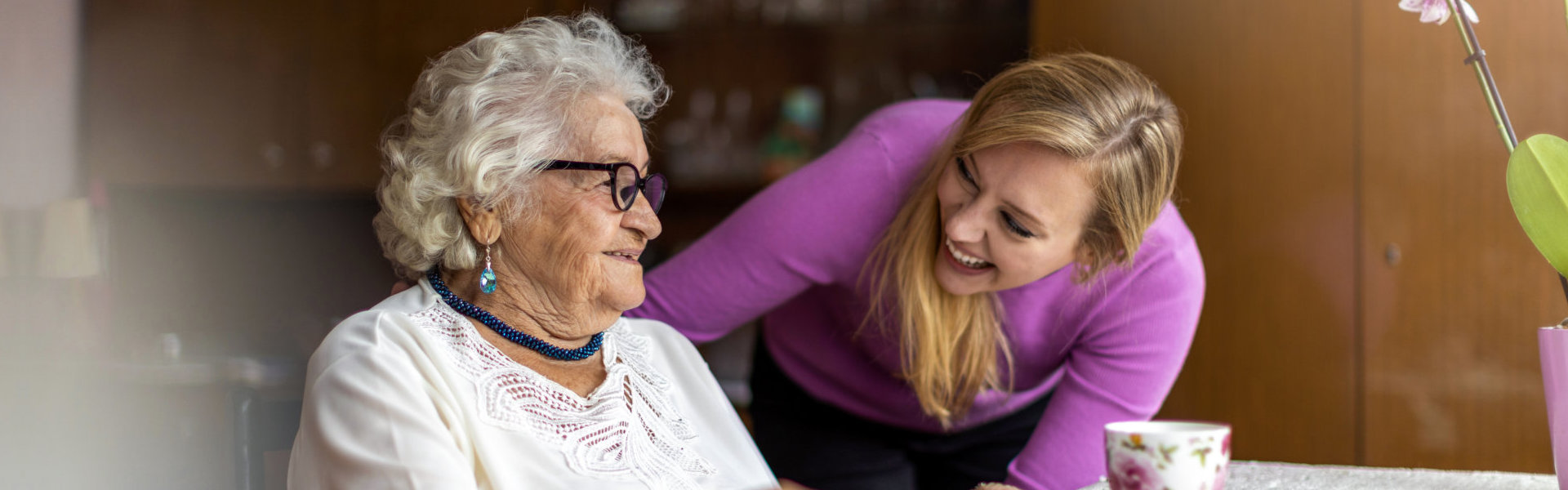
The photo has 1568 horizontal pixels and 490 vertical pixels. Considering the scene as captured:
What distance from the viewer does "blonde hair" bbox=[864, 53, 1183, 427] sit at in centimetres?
134

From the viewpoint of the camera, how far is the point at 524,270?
119cm

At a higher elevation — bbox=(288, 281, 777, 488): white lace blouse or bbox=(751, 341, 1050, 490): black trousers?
bbox=(288, 281, 777, 488): white lace blouse

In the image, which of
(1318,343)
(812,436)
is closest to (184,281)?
(812,436)

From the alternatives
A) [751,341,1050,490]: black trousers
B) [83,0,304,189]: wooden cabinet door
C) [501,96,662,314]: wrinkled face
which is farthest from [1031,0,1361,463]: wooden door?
[83,0,304,189]: wooden cabinet door

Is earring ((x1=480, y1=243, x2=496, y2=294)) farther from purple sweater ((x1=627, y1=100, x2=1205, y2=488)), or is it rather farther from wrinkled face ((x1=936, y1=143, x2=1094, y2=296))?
wrinkled face ((x1=936, y1=143, x2=1094, y2=296))

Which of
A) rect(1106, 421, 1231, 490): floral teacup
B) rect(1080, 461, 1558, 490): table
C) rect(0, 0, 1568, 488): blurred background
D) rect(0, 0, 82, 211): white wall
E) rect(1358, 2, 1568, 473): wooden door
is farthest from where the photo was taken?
rect(1358, 2, 1568, 473): wooden door

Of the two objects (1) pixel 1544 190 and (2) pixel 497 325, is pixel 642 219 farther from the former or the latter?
(1) pixel 1544 190

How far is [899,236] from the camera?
1510 millimetres

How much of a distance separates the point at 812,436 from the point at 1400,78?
1.84 metres

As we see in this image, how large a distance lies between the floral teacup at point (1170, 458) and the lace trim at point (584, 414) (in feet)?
1.71

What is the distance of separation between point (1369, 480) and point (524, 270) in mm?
895

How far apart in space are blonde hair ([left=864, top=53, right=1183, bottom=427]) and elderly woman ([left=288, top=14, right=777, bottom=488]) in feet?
1.26

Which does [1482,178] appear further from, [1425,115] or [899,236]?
[899,236]

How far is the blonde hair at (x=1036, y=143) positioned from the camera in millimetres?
1343
